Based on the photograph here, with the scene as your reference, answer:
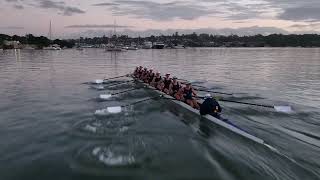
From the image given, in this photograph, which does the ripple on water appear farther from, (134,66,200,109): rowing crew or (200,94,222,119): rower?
(134,66,200,109): rowing crew

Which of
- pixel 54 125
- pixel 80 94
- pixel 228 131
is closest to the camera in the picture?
pixel 228 131

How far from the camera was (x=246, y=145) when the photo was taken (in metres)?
14.3

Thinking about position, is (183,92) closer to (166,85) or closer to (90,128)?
(166,85)

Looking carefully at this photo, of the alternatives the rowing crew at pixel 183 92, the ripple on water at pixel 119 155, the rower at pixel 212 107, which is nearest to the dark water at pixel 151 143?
the ripple on water at pixel 119 155

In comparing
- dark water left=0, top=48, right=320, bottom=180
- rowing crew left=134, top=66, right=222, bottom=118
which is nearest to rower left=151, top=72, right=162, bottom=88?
rowing crew left=134, top=66, right=222, bottom=118

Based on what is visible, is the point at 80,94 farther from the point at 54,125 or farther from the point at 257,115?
the point at 257,115

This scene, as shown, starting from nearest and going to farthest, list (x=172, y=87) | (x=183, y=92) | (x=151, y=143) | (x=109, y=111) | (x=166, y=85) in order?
(x=151, y=143)
(x=109, y=111)
(x=183, y=92)
(x=172, y=87)
(x=166, y=85)

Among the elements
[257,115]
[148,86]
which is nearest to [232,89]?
[148,86]

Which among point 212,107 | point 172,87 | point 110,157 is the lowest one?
point 110,157

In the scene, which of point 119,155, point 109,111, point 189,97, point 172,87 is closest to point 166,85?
point 172,87

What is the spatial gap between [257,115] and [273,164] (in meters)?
7.38

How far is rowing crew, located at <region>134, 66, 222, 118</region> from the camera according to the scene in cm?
1764

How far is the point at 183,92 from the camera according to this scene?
70.2 ft

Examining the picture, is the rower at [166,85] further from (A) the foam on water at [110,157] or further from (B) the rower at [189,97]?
(A) the foam on water at [110,157]
